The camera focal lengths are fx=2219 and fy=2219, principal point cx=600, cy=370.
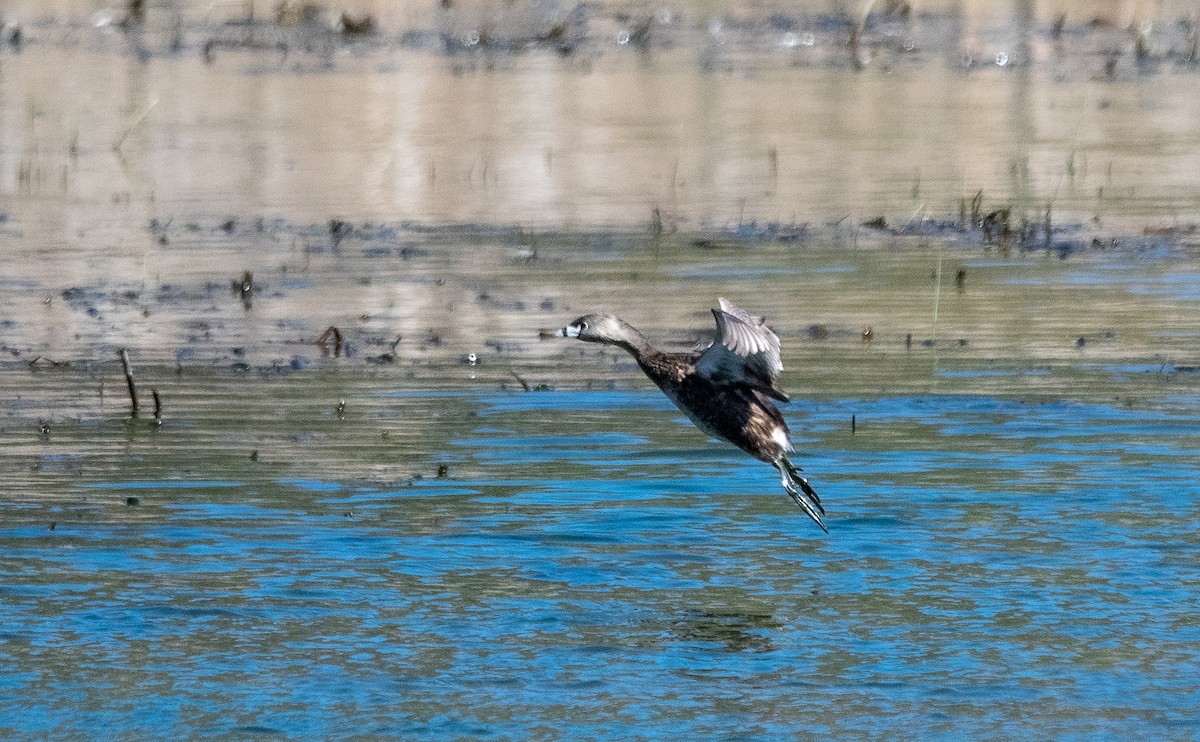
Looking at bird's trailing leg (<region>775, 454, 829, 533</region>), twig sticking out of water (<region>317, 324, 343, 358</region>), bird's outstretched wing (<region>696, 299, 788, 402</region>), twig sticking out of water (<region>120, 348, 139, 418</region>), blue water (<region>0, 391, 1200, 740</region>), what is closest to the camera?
blue water (<region>0, 391, 1200, 740</region>)

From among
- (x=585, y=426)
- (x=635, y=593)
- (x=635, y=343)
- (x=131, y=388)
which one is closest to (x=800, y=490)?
(x=635, y=343)

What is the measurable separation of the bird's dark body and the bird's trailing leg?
0.05m

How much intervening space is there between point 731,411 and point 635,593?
109 cm

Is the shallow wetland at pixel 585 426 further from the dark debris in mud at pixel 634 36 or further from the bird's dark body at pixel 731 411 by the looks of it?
the dark debris in mud at pixel 634 36

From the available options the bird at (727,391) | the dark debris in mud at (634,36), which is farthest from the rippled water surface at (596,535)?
the dark debris in mud at (634,36)

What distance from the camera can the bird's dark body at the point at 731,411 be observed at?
306 inches

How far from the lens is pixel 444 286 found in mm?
12359

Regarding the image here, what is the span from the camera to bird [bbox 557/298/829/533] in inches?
300

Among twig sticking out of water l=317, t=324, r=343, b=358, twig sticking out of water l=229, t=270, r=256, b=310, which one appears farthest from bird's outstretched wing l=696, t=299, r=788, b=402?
twig sticking out of water l=229, t=270, r=256, b=310

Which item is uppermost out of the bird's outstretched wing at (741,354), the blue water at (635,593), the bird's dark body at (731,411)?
the bird's outstretched wing at (741,354)

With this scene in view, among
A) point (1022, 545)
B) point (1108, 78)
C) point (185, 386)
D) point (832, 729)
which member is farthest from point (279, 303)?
point (1108, 78)

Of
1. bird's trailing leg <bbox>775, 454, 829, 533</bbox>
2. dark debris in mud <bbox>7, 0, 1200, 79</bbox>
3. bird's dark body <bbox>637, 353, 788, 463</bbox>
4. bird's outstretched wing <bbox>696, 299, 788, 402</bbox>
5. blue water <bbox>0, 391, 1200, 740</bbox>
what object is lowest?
blue water <bbox>0, 391, 1200, 740</bbox>

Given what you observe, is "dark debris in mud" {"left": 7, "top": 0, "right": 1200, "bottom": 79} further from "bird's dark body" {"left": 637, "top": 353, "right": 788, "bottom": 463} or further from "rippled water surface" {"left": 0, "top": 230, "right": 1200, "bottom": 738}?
"bird's dark body" {"left": 637, "top": 353, "right": 788, "bottom": 463}

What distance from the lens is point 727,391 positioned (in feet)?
25.7
